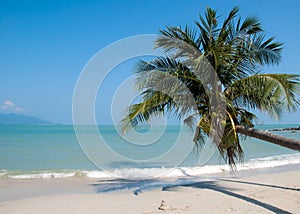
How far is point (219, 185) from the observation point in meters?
8.99

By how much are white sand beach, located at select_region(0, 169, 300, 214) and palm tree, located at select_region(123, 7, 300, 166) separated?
1344 mm

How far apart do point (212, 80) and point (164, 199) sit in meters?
3.23

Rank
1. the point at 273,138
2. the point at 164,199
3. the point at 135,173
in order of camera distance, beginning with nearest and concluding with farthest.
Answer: the point at 273,138
the point at 164,199
the point at 135,173

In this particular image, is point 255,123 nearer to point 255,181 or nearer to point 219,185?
point 219,185

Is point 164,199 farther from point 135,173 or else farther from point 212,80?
point 135,173

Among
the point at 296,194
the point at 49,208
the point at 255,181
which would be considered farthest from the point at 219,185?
the point at 49,208

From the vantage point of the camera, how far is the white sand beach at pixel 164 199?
609 cm

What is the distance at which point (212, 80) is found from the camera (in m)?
6.80

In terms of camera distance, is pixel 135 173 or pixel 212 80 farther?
pixel 135 173

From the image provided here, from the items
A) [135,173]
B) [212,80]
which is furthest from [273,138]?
[135,173]

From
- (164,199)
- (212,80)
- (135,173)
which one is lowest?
(135,173)

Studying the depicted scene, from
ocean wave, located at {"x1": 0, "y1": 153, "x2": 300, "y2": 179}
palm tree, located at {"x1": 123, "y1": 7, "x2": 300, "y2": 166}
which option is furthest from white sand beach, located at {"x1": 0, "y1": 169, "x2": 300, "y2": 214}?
ocean wave, located at {"x1": 0, "y1": 153, "x2": 300, "y2": 179}

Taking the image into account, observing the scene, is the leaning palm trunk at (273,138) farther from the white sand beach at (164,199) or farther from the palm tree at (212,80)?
the white sand beach at (164,199)

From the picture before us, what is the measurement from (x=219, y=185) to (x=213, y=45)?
4.70 metres
